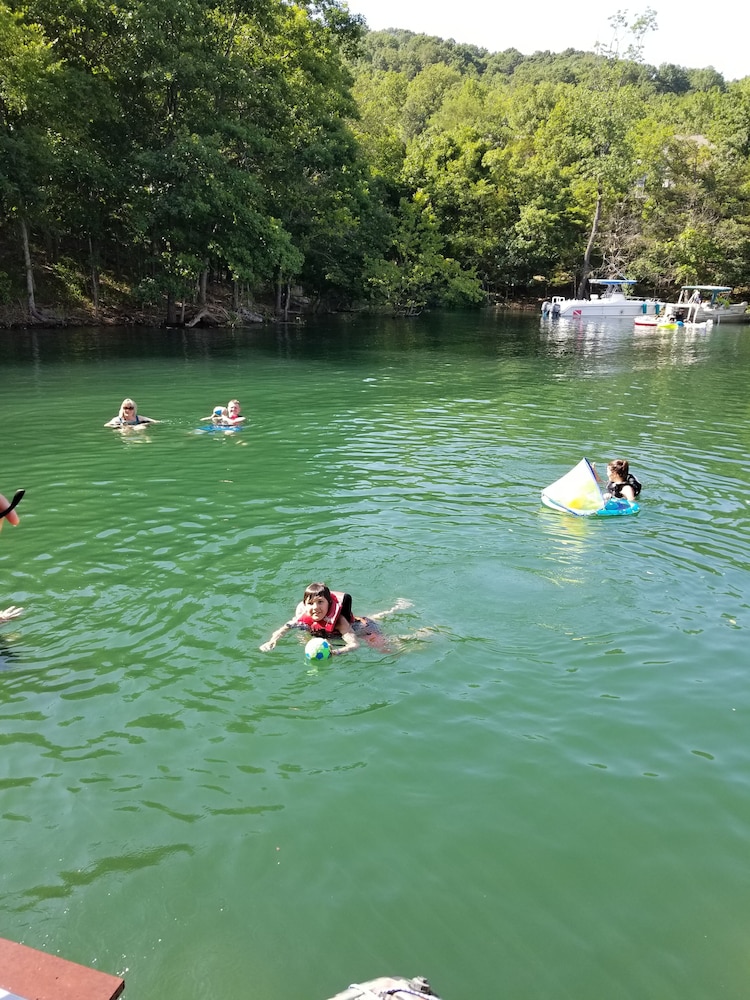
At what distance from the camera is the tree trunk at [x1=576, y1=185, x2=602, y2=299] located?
67250mm

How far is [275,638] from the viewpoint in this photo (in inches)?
319

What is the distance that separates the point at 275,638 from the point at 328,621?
2.14ft

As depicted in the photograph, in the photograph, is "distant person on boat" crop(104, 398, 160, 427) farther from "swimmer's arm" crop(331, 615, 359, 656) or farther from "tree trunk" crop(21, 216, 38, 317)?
"tree trunk" crop(21, 216, 38, 317)

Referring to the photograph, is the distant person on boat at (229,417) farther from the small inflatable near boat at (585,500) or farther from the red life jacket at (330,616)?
the red life jacket at (330,616)

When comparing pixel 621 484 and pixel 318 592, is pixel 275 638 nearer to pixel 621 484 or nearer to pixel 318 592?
pixel 318 592

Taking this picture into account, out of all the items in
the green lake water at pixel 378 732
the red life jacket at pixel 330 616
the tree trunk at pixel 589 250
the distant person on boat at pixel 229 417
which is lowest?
the green lake water at pixel 378 732

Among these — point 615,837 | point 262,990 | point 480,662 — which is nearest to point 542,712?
point 480,662

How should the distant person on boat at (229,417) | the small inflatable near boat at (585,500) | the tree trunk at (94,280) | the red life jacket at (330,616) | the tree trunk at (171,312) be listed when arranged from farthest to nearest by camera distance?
the tree trunk at (171,312), the tree trunk at (94,280), the distant person on boat at (229,417), the small inflatable near boat at (585,500), the red life jacket at (330,616)

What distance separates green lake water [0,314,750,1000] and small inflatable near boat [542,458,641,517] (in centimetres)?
30

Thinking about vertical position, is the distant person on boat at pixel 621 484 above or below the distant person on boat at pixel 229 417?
below

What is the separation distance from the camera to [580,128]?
7038 cm

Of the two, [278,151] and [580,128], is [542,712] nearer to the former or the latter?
[278,151]

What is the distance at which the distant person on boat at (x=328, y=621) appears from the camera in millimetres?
7953

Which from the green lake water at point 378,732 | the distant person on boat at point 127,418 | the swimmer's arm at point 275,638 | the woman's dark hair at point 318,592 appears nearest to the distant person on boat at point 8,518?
the green lake water at point 378,732
